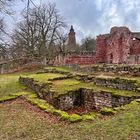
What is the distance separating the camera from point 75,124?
7.59m

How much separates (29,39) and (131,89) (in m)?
29.0

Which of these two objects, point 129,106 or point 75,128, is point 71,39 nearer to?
point 129,106

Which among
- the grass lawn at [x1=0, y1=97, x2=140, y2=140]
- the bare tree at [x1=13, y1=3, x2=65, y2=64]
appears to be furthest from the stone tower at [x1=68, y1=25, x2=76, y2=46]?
the grass lawn at [x1=0, y1=97, x2=140, y2=140]

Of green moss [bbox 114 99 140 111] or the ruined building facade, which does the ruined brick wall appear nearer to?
the ruined building facade

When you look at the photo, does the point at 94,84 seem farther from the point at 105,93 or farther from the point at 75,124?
the point at 75,124

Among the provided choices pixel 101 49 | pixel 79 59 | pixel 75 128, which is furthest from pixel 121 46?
pixel 75 128

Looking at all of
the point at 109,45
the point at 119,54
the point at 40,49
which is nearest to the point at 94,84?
the point at 119,54

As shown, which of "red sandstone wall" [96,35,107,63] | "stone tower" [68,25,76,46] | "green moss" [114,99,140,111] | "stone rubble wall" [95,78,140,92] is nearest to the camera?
"green moss" [114,99,140,111]

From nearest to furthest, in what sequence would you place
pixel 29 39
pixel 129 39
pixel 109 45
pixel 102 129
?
pixel 102 129, pixel 129 39, pixel 109 45, pixel 29 39

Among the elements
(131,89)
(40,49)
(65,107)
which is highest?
(40,49)

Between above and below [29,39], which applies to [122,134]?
below

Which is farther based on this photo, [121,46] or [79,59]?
[79,59]

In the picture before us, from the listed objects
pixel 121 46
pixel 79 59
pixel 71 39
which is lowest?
pixel 79 59

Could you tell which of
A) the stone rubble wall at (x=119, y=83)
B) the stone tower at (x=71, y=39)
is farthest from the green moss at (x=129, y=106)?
the stone tower at (x=71, y=39)
